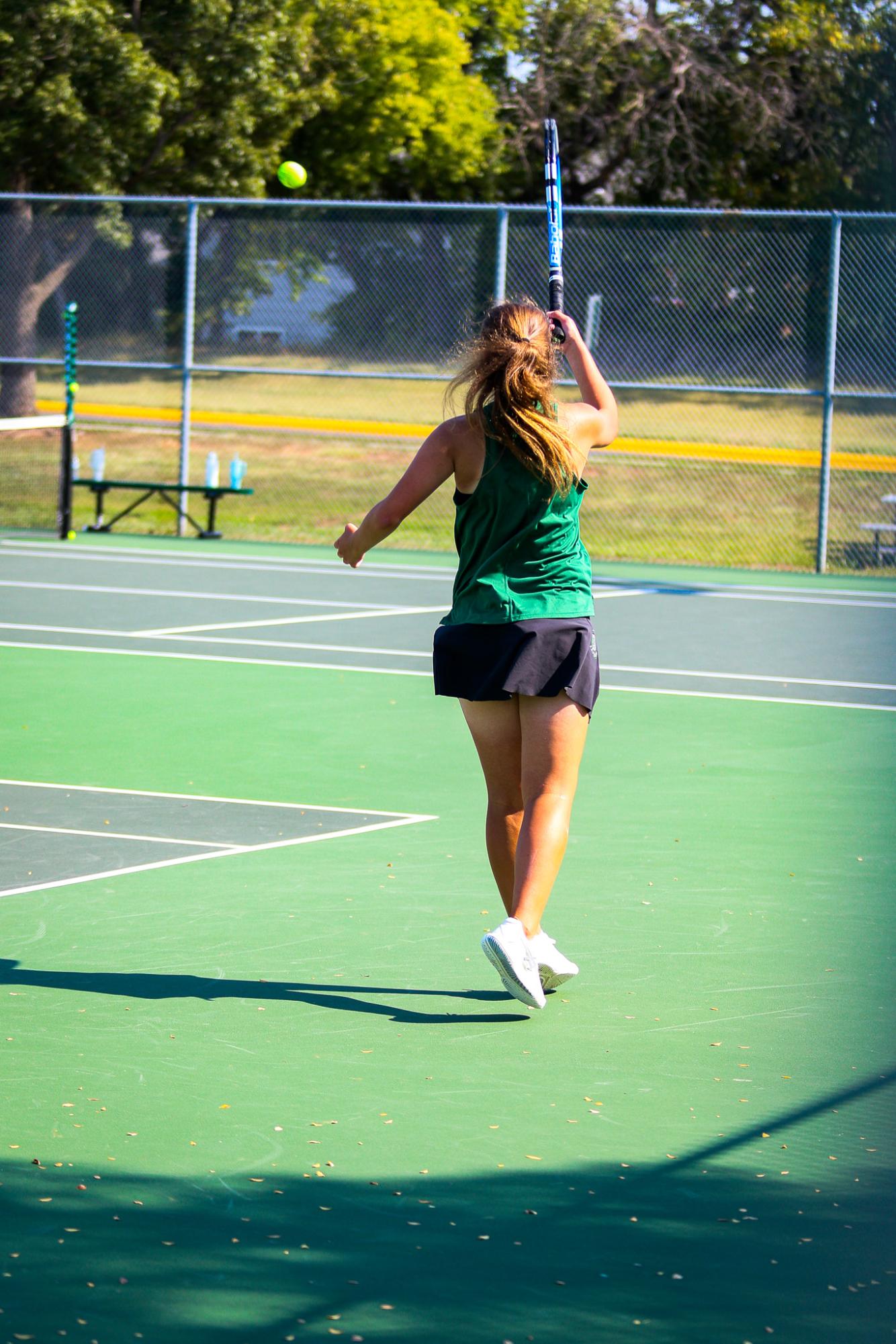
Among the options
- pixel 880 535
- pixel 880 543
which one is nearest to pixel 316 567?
pixel 880 543

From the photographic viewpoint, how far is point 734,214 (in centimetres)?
1834

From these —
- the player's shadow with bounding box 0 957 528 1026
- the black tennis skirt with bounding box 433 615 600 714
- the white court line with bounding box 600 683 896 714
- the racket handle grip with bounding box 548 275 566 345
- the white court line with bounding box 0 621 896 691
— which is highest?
the racket handle grip with bounding box 548 275 566 345

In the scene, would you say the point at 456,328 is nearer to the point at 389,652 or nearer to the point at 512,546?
the point at 389,652

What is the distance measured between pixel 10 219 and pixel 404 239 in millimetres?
4523

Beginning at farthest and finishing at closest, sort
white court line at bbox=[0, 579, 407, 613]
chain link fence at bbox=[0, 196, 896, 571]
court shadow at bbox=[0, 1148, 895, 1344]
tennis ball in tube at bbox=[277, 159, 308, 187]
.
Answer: chain link fence at bbox=[0, 196, 896, 571] < tennis ball in tube at bbox=[277, 159, 308, 187] < white court line at bbox=[0, 579, 407, 613] < court shadow at bbox=[0, 1148, 895, 1344]

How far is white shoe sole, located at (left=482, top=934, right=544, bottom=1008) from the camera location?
15.4 feet

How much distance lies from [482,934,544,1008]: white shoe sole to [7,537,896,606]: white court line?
11.4 meters

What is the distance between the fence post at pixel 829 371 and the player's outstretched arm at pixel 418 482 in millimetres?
12855

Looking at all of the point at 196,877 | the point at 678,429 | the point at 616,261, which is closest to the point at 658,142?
the point at 678,429

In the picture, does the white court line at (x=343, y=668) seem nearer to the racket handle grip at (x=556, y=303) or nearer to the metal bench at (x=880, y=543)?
the racket handle grip at (x=556, y=303)

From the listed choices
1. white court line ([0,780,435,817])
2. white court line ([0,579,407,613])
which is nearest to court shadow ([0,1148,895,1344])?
white court line ([0,780,435,817])

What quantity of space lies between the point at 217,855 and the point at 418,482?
2276 millimetres

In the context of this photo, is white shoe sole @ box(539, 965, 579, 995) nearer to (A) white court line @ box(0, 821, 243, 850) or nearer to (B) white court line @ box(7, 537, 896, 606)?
Result: (A) white court line @ box(0, 821, 243, 850)

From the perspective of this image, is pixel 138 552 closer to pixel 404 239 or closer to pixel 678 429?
pixel 404 239
